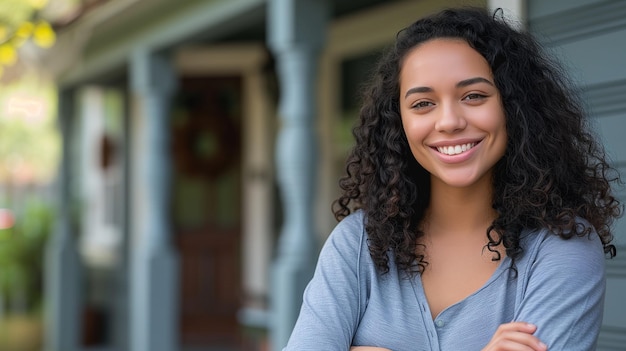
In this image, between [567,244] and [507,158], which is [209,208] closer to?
[507,158]

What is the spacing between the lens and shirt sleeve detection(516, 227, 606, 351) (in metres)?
1.61

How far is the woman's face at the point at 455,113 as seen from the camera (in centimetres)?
169

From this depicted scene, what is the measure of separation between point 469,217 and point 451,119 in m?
0.22

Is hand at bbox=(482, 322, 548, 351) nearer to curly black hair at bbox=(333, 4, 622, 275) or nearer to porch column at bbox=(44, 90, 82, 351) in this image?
curly black hair at bbox=(333, 4, 622, 275)

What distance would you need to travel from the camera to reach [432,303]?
69.4 inches

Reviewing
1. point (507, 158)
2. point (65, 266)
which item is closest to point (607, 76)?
point (507, 158)

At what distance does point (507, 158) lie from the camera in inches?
68.9

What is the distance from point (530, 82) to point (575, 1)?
3.73 ft

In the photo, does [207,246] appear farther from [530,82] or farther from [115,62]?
[530,82]

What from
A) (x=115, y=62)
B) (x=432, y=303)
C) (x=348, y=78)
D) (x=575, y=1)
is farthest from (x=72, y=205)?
(x=432, y=303)

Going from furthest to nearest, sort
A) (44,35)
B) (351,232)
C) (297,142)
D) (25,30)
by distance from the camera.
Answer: (44,35) < (25,30) < (297,142) < (351,232)

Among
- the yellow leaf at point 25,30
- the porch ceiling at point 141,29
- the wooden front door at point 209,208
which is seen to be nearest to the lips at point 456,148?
the porch ceiling at point 141,29

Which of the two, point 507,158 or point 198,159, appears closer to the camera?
point 507,158

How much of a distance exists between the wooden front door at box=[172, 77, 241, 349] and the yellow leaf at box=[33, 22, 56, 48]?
51.9 inches
